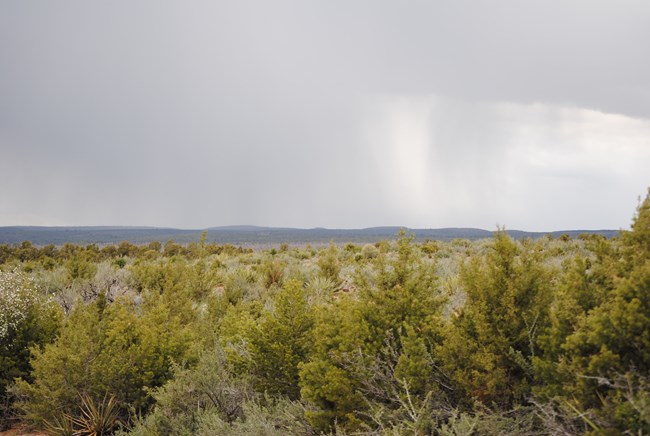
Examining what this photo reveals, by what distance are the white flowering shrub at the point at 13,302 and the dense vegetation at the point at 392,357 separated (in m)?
0.04

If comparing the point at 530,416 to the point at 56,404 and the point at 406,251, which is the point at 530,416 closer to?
the point at 406,251

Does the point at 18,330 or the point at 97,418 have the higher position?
the point at 18,330

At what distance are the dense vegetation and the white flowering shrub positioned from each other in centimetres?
4

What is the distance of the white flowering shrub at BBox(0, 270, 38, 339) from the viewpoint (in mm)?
8500

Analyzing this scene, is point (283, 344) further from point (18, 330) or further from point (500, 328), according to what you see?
A: point (18, 330)

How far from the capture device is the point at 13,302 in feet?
28.6

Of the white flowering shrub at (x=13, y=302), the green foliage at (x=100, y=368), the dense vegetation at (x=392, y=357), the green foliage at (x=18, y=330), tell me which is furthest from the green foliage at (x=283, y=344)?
the white flowering shrub at (x=13, y=302)

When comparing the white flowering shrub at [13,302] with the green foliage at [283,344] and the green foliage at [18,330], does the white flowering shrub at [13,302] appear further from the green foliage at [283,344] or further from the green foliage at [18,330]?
the green foliage at [283,344]

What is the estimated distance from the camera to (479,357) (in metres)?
4.38

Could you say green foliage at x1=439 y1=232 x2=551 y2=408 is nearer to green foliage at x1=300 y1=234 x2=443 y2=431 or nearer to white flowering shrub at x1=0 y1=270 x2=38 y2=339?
green foliage at x1=300 y1=234 x2=443 y2=431

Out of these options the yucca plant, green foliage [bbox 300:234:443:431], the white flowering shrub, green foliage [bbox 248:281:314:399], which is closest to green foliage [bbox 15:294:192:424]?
the yucca plant

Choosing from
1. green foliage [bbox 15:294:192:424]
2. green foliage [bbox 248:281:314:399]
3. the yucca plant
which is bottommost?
the yucca plant

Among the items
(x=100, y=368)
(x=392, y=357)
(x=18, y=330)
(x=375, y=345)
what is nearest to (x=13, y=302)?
(x=18, y=330)

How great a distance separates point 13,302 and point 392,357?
7130mm
